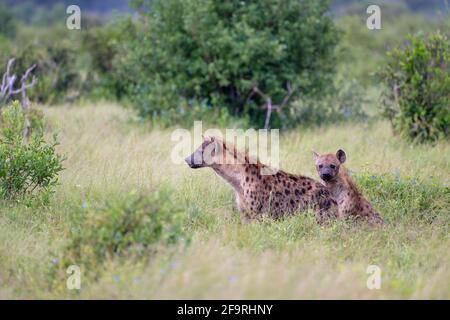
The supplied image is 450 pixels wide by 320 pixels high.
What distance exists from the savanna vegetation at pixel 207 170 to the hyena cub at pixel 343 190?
0.75ft

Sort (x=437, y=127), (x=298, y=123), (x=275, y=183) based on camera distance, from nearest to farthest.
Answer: (x=275, y=183)
(x=437, y=127)
(x=298, y=123)

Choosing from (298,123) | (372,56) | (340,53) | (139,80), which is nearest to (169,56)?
(139,80)

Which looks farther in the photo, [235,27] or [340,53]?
[340,53]

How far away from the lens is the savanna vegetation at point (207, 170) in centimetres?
520

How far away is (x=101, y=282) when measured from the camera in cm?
495

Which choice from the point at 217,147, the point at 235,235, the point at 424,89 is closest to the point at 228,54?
the point at 424,89

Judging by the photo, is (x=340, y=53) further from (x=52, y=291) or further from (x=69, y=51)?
(x=52, y=291)

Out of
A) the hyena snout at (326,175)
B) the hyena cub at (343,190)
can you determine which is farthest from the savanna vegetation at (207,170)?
the hyena snout at (326,175)

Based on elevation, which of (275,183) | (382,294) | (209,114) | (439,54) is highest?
(439,54)

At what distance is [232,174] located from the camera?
24.0 feet

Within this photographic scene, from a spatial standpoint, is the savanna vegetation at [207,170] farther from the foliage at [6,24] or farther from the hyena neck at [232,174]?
the foliage at [6,24]

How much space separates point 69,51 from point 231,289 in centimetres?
1143

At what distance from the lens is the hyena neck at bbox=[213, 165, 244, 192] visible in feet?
23.9

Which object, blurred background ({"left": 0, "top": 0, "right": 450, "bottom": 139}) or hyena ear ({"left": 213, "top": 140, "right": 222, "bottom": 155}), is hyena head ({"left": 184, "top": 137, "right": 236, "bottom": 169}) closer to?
hyena ear ({"left": 213, "top": 140, "right": 222, "bottom": 155})
